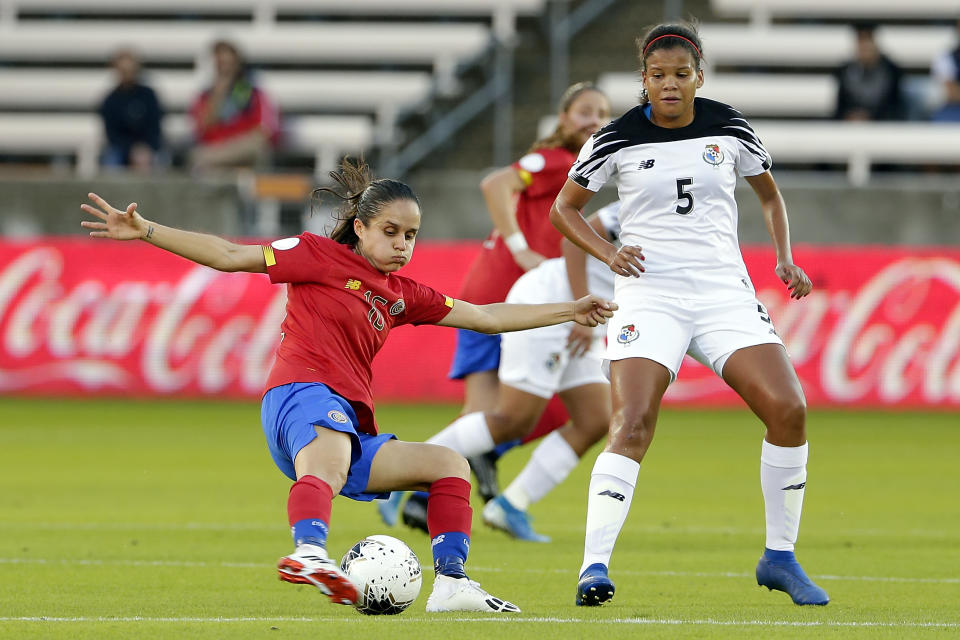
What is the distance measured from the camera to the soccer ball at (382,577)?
5.52 metres

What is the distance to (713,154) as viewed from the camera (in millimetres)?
6262

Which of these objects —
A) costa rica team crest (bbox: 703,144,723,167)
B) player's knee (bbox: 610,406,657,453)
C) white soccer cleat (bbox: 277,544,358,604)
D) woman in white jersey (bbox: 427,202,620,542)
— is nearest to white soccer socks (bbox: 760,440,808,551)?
player's knee (bbox: 610,406,657,453)

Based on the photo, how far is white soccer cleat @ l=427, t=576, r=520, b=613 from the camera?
18.4 feet

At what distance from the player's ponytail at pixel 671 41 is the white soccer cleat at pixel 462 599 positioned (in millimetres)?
2211

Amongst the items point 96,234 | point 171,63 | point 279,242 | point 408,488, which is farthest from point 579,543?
point 171,63

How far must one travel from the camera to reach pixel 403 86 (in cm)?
2169

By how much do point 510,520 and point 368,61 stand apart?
1502cm

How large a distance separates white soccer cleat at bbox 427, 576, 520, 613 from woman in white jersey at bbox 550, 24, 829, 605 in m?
0.54

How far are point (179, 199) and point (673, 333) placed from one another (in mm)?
13501

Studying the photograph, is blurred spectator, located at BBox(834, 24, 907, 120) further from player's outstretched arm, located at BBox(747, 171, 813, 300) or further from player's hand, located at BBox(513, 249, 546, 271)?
player's outstretched arm, located at BBox(747, 171, 813, 300)

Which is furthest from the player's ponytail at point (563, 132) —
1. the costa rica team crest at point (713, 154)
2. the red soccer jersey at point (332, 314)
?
the red soccer jersey at point (332, 314)

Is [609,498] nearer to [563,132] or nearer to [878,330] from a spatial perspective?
[563,132]

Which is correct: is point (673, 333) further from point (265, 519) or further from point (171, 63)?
point (171, 63)

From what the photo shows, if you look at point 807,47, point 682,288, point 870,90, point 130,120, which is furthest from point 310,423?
point 807,47
